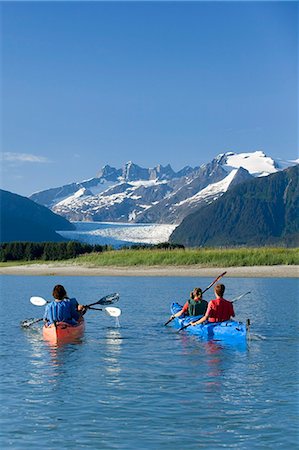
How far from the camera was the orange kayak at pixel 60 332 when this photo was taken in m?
20.0

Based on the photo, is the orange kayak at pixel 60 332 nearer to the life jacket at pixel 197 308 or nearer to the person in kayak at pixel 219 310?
the person in kayak at pixel 219 310

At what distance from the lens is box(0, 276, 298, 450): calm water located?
10062mm

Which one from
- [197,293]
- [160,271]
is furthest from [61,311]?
[160,271]

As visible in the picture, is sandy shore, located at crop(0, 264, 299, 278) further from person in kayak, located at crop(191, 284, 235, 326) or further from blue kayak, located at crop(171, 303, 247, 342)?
person in kayak, located at crop(191, 284, 235, 326)

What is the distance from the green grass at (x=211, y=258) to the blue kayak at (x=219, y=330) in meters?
41.1

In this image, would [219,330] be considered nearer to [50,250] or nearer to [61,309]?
[61,309]

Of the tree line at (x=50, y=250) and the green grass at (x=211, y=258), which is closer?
the green grass at (x=211, y=258)

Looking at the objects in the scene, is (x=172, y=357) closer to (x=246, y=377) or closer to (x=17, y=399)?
(x=246, y=377)

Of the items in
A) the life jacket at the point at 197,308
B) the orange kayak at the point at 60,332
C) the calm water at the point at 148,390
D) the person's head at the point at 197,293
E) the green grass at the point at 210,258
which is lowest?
the calm water at the point at 148,390

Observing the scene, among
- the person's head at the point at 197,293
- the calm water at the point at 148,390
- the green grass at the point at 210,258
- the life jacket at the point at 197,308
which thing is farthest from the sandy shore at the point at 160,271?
the person's head at the point at 197,293

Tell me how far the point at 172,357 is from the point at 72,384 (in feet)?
12.8

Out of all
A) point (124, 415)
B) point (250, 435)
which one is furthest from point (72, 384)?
point (250, 435)

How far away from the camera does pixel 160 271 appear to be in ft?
205

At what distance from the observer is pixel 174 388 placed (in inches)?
522
